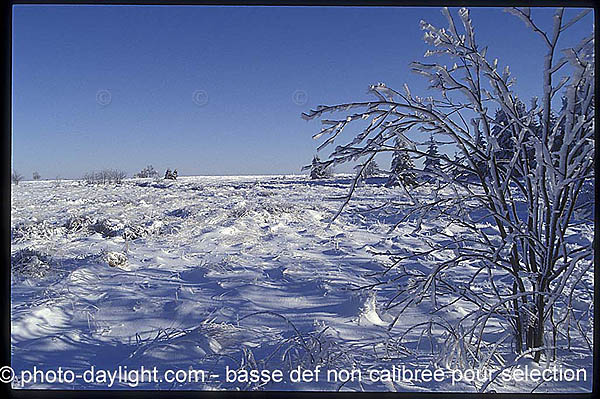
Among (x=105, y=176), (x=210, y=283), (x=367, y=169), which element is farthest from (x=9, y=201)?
(x=367, y=169)

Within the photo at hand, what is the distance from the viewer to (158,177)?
8.86 ft

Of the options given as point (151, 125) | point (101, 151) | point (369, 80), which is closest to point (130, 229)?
point (101, 151)

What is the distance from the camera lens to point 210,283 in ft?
7.28

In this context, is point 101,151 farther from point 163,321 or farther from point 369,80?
point 369,80
